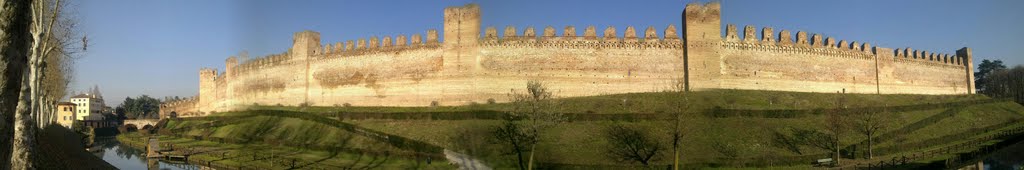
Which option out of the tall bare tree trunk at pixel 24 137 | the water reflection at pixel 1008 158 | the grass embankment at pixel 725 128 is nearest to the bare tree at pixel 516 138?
the grass embankment at pixel 725 128

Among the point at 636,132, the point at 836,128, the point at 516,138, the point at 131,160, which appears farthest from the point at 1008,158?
the point at 131,160

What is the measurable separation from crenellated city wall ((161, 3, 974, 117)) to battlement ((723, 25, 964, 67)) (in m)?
0.08

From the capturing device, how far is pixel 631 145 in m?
26.5

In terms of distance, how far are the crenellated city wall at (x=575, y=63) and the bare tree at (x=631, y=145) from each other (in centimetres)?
968

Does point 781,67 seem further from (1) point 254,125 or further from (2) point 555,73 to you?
(1) point 254,125

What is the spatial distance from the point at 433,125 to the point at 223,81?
1436 inches

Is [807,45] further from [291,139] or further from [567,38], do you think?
[291,139]

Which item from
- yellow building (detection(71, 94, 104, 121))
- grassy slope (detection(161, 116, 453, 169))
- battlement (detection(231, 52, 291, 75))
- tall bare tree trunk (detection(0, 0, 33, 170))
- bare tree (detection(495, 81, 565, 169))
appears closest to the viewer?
tall bare tree trunk (detection(0, 0, 33, 170))

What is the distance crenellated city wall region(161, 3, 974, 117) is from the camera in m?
38.9

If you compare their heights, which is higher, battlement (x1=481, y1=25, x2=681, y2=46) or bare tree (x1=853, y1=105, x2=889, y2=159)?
battlement (x1=481, y1=25, x2=681, y2=46)

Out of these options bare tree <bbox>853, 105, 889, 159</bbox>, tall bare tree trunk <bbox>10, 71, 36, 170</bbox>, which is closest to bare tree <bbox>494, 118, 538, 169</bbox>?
bare tree <bbox>853, 105, 889, 159</bbox>

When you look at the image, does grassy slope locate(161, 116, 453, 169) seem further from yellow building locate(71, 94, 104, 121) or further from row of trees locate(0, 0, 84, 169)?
yellow building locate(71, 94, 104, 121)

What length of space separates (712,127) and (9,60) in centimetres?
2688

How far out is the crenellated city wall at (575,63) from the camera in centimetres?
3894
